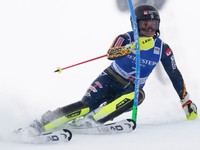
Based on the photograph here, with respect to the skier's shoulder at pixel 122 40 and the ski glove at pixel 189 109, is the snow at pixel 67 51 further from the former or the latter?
the skier's shoulder at pixel 122 40

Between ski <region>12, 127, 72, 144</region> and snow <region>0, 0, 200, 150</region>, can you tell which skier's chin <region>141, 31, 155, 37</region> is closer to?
snow <region>0, 0, 200, 150</region>

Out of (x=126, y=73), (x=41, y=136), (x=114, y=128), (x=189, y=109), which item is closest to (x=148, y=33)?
(x=126, y=73)

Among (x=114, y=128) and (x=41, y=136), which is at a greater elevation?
(x=41, y=136)

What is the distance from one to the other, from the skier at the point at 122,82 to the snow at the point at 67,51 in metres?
0.52

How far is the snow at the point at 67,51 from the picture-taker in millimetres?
7113

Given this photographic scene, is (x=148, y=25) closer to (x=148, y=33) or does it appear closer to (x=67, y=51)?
(x=148, y=33)

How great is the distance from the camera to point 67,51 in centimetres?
1045

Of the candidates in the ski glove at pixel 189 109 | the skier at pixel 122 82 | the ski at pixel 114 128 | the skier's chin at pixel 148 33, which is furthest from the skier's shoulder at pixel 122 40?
the ski glove at pixel 189 109

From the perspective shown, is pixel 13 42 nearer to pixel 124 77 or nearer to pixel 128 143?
pixel 124 77

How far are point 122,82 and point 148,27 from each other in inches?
26.4

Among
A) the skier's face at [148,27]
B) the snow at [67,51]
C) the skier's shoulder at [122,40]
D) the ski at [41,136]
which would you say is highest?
the skier's face at [148,27]

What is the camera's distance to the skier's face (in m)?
5.01

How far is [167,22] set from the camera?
34.8ft

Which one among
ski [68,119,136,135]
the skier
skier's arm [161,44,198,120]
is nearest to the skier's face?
the skier
